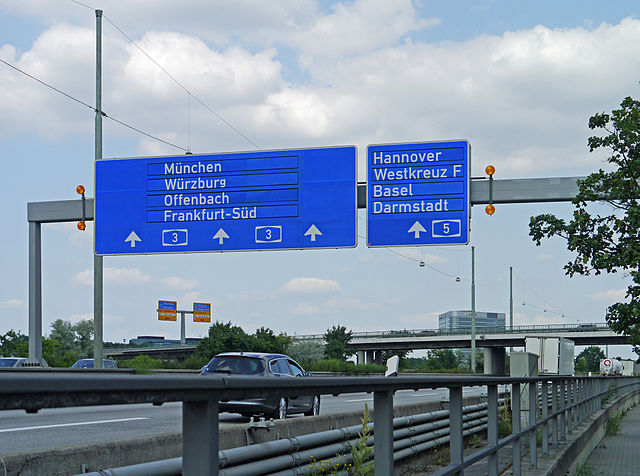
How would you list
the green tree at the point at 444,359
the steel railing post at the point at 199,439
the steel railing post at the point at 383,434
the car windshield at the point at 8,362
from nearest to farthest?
the steel railing post at the point at 199,439
the steel railing post at the point at 383,434
the car windshield at the point at 8,362
the green tree at the point at 444,359

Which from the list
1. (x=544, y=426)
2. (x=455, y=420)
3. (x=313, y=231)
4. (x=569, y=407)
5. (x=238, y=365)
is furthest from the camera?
(x=313, y=231)

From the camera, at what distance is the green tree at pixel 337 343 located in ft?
373

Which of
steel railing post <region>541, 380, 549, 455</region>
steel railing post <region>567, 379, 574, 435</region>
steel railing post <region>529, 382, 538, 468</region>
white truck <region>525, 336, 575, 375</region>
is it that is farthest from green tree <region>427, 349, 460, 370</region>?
steel railing post <region>529, 382, 538, 468</region>

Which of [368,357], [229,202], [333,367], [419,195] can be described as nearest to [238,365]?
[229,202]

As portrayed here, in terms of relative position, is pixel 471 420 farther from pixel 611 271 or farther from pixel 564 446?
pixel 611 271

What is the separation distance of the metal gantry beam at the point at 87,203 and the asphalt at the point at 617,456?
20.4ft

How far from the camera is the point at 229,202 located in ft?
82.5

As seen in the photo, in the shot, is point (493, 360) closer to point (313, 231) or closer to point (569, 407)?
point (313, 231)

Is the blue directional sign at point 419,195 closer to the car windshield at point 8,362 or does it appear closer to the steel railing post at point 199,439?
the steel railing post at point 199,439

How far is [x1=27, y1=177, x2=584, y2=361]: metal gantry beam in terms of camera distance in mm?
24172

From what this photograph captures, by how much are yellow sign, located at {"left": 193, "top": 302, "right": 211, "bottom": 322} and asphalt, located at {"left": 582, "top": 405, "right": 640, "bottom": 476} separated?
245 feet

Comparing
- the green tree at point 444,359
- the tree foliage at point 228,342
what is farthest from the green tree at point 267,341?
the green tree at point 444,359

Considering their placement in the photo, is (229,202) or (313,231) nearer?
(313,231)

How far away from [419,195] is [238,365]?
683 cm
